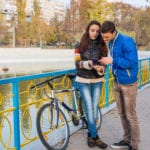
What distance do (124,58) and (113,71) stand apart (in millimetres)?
307

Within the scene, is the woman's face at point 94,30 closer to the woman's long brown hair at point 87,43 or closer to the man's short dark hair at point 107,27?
the woman's long brown hair at point 87,43

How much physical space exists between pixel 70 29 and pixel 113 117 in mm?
50520

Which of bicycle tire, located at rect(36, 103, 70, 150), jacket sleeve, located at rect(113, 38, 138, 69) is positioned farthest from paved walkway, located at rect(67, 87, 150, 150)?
jacket sleeve, located at rect(113, 38, 138, 69)

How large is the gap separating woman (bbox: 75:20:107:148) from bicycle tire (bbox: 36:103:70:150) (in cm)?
34

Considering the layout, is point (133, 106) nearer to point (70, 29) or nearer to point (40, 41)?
point (40, 41)

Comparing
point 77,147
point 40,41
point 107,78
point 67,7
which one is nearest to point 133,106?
point 77,147

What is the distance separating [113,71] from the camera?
4.11 metres

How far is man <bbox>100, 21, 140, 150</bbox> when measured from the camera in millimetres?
3838

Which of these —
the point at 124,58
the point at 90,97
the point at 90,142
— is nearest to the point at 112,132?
the point at 90,142

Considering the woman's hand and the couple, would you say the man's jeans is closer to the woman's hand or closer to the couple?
the couple

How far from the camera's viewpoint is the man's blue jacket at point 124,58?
3.83 metres

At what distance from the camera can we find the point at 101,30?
12.7ft

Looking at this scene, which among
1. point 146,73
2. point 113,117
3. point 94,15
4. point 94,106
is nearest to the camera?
point 94,106

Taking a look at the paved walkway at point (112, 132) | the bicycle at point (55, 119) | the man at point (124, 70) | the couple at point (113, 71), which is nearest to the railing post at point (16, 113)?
the bicycle at point (55, 119)
